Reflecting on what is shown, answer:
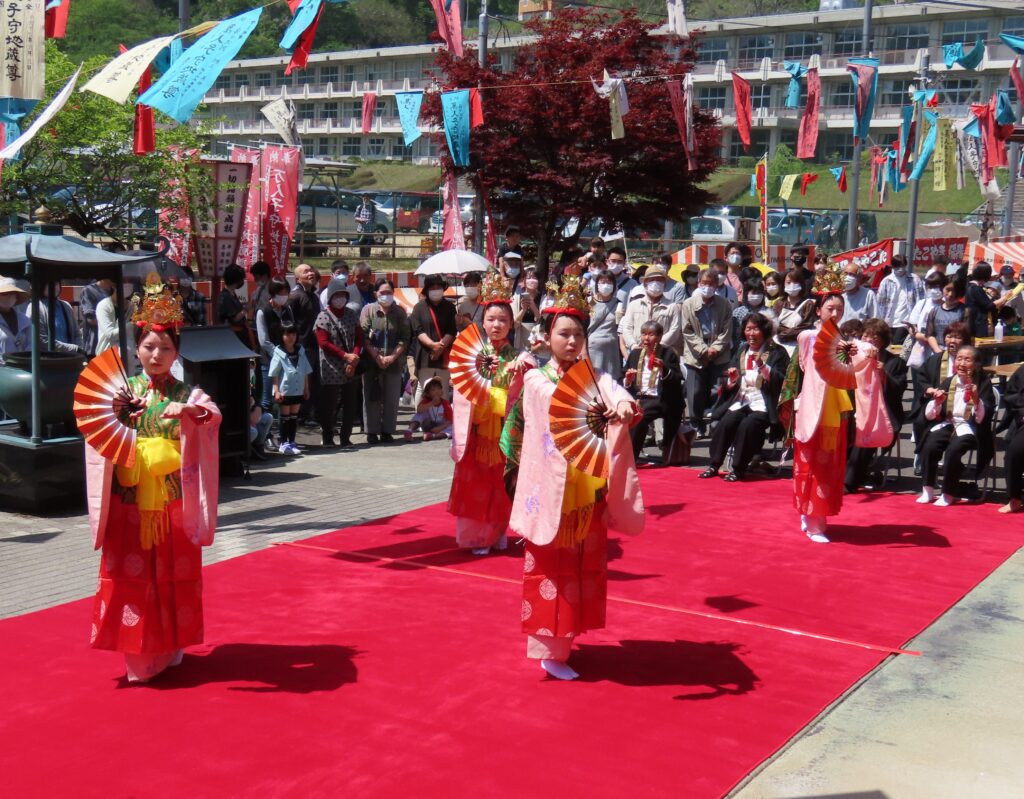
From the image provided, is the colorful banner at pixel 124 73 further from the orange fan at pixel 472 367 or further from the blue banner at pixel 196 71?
the orange fan at pixel 472 367

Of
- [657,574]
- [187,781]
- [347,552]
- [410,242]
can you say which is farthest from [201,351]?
[410,242]

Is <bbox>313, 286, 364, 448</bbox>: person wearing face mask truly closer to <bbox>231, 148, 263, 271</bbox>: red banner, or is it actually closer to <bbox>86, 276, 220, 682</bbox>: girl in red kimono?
<bbox>231, 148, 263, 271</bbox>: red banner

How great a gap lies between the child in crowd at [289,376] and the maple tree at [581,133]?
644 centimetres

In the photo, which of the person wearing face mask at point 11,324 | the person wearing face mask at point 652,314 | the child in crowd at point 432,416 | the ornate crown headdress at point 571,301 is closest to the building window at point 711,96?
the person wearing face mask at point 652,314

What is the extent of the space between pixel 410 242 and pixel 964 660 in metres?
24.1

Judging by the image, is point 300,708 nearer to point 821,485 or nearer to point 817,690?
point 817,690

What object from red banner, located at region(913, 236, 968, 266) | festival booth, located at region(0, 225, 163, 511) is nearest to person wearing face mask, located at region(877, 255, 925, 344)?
festival booth, located at region(0, 225, 163, 511)

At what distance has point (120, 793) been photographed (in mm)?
4105

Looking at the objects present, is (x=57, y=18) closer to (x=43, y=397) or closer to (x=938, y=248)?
(x=43, y=397)

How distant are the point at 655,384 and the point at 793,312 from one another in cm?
182

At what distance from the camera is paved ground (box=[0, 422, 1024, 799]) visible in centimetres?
438

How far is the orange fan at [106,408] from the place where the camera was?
16.3 ft

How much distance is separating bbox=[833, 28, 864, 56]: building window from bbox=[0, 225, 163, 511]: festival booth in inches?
1736

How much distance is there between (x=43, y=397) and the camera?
26.4ft
